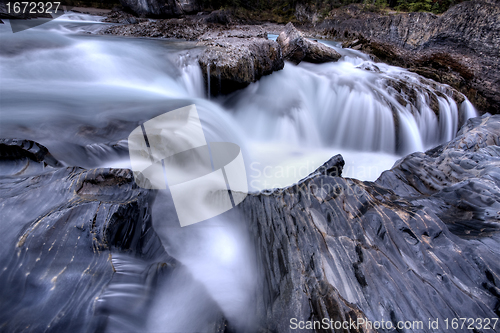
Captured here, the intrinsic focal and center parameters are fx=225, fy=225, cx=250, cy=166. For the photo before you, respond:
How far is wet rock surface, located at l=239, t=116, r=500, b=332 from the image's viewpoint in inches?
63.6

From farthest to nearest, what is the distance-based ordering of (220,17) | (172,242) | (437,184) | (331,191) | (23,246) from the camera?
(220,17) → (437,184) → (331,191) → (172,242) → (23,246)

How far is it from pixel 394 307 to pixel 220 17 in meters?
17.7

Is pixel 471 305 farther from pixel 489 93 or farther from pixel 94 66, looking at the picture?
pixel 489 93

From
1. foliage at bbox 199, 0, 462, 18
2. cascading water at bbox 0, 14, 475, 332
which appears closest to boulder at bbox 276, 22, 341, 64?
A: cascading water at bbox 0, 14, 475, 332

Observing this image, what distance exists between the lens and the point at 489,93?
6.73 m

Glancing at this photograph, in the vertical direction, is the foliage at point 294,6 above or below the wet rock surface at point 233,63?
above

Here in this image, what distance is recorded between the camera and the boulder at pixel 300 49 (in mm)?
6996

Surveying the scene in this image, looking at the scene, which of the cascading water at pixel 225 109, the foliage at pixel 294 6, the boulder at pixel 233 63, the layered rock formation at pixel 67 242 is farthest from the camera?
the foliage at pixel 294 6

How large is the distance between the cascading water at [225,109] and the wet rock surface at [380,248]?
54 cm

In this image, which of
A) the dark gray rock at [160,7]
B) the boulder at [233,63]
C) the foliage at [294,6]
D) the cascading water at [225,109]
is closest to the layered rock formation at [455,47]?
the cascading water at [225,109]

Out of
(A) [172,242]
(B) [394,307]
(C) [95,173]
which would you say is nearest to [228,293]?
(A) [172,242]

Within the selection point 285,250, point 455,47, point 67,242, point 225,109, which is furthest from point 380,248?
point 455,47

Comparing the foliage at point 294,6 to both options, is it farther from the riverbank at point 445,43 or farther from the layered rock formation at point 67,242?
the layered rock formation at point 67,242

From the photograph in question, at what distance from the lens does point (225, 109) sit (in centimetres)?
565
